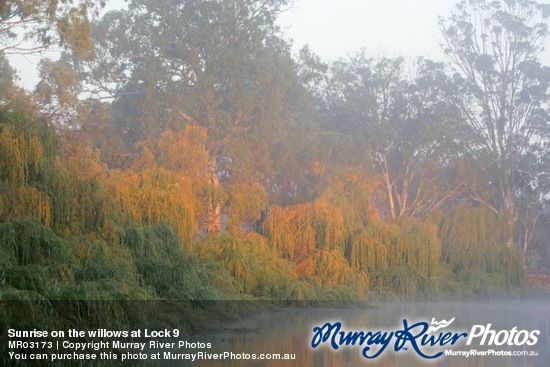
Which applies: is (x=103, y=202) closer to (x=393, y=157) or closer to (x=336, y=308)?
(x=336, y=308)

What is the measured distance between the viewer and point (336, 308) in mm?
24234

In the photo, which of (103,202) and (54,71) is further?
(54,71)

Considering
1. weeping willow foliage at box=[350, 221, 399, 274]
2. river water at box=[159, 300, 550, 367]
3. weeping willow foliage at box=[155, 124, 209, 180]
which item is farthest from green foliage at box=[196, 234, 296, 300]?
weeping willow foliage at box=[155, 124, 209, 180]

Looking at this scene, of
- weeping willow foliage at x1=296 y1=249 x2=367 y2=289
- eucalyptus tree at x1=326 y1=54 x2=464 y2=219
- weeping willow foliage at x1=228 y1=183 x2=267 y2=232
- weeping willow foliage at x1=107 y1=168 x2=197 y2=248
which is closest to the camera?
weeping willow foliage at x1=107 y1=168 x2=197 y2=248

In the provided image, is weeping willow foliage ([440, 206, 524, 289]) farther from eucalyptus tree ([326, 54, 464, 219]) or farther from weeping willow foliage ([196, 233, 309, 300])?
weeping willow foliage ([196, 233, 309, 300])

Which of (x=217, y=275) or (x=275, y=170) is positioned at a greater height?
(x=275, y=170)

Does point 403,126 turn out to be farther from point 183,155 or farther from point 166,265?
point 166,265

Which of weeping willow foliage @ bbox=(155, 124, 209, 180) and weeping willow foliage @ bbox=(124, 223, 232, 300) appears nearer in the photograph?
weeping willow foliage @ bbox=(124, 223, 232, 300)

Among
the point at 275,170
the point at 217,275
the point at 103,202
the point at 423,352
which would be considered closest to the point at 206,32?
the point at 275,170

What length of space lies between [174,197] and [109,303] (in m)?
10.0

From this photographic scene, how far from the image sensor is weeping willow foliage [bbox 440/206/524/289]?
33406 millimetres

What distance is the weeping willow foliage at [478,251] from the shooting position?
33406 millimetres

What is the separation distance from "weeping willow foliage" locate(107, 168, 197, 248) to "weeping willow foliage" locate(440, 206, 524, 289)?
48.2 ft

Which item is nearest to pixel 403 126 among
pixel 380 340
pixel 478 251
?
pixel 478 251
